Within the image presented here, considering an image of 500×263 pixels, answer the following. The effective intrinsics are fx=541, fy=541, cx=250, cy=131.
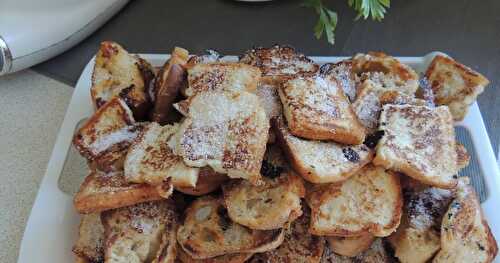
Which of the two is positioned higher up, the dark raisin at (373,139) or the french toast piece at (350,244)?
the dark raisin at (373,139)

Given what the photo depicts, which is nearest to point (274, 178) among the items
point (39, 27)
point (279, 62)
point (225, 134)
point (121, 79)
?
point (225, 134)

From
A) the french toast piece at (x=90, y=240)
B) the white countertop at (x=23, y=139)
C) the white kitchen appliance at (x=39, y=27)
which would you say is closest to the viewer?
the french toast piece at (x=90, y=240)

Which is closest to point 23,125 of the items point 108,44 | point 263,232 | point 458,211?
point 108,44

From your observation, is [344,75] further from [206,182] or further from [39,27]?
[39,27]

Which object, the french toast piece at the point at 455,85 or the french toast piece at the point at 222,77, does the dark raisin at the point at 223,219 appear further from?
the french toast piece at the point at 455,85

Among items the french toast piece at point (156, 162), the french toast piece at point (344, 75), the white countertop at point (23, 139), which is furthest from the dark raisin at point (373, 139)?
the white countertop at point (23, 139)

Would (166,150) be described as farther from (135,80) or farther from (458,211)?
(458,211)

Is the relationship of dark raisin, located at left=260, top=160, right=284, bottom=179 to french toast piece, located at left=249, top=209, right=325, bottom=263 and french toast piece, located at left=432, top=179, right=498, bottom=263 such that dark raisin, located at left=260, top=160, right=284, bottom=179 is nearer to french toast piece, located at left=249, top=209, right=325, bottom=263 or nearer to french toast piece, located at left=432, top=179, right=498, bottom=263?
french toast piece, located at left=249, top=209, right=325, bottom=263
